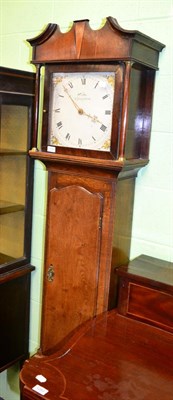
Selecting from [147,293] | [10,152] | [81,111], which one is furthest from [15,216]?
[147,293]

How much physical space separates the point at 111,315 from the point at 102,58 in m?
1.06

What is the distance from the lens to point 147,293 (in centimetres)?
168

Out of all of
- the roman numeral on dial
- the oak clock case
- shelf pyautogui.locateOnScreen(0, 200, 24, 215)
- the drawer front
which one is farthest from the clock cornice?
the drawer front

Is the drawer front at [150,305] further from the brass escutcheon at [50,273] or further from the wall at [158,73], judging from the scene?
the brass escutcheon at [50,273]

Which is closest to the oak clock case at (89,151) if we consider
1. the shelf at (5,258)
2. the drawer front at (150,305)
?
the drawer front at (150,305)

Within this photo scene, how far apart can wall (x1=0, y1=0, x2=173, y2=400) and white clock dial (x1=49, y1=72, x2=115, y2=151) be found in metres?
0.27

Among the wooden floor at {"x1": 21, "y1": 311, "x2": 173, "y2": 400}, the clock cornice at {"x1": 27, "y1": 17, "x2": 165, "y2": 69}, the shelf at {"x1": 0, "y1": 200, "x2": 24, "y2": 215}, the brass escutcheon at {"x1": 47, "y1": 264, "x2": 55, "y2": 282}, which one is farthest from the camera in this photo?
the shelf at {"x1": 0, "y1": 200, "x2": 24, "y2": 215}

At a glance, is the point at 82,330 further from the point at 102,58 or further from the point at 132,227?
Answer: the point at 102,58

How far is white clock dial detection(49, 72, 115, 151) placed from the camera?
165 cm

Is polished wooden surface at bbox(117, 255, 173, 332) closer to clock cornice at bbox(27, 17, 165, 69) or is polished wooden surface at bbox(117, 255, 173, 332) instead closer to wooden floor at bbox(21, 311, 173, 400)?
wooden floor at bbox(21, 311, 173, 400)

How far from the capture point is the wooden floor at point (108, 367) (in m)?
1.22

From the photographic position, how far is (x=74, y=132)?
176 cm

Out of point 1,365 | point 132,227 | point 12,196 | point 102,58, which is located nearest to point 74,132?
point 102,58

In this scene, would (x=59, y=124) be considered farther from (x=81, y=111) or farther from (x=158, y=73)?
(x=158, y=73)
